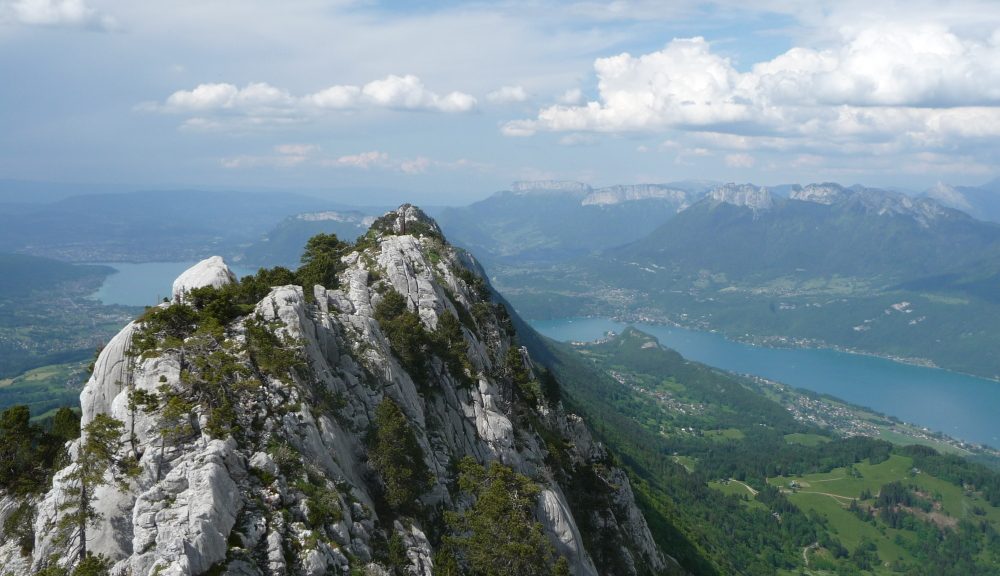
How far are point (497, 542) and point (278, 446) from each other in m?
12.0

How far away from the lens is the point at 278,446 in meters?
27.0

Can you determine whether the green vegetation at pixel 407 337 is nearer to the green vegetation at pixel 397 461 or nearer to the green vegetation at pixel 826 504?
the green vegetation at pixel 397 461

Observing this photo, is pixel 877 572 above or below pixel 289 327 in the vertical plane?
below

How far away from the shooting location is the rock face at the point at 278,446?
75.3ft

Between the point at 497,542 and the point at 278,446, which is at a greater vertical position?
the point at 278,446

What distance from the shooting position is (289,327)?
1329 inches

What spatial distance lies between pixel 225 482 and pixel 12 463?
1365 centimetres

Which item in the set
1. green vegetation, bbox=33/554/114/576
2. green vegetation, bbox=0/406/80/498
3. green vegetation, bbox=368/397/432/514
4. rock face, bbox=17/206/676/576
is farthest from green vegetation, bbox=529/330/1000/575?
green vegetation, bbox=33/554/114/576

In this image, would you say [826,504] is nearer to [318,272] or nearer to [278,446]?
[318,272]

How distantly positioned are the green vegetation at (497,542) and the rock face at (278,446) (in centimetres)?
153

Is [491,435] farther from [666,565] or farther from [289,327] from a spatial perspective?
[666,565]

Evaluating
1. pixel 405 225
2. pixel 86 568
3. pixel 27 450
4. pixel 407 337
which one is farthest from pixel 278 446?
pixel 405 225

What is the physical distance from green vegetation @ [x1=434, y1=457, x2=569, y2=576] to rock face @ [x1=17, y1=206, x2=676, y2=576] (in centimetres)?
153

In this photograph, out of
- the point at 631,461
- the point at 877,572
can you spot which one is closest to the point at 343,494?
the point at 631,461
